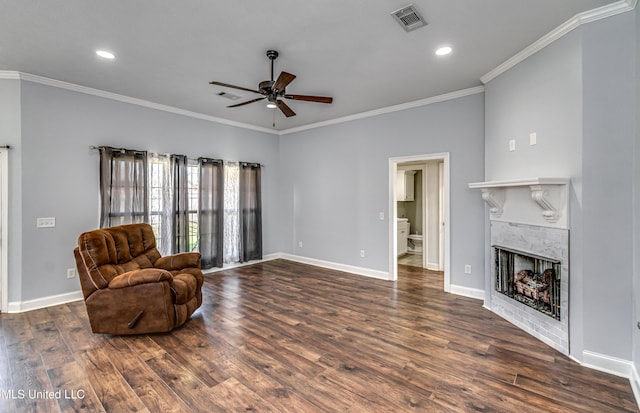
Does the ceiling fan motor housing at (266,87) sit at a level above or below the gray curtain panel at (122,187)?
above

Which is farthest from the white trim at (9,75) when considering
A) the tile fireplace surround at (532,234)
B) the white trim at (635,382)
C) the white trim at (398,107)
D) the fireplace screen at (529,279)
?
the white trim at (635,382)

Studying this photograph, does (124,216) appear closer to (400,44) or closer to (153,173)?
(153,173)

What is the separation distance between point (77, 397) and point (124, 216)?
2879 millimetres

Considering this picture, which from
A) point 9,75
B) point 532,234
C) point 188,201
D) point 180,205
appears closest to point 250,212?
point 188,201

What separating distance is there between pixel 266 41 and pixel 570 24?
278 cm

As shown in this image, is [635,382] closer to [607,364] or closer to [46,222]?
[607,364]

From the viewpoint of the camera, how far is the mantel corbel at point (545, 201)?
2744mm

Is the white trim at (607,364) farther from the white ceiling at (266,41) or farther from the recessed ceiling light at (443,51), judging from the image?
the recessed ceiling light at (443,51)

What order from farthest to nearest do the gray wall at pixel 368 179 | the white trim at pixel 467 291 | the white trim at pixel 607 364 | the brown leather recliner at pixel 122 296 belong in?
1. the gray wall at pixel 368 179
2. the white trim at pixel 467 291
3. the brown leather recliner at pixel 122 296
4. the white trim at pixel 607 364

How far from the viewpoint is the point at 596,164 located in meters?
2.46

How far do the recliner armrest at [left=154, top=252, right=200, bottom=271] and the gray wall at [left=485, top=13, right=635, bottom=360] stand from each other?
13.8 feet

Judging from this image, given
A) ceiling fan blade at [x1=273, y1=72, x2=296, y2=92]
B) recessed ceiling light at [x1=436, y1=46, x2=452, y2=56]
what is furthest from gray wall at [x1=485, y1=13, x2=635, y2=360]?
ceiling fan blade at [x1=273, y1=72, x2=296, y2=92]

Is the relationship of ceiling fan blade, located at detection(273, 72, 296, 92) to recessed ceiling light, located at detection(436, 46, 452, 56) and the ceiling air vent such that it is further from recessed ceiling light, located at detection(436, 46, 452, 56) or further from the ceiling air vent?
recessed ceiling light, located at detection(436, 46, 452, 56)

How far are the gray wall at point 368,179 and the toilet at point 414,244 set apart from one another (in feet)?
8.97
